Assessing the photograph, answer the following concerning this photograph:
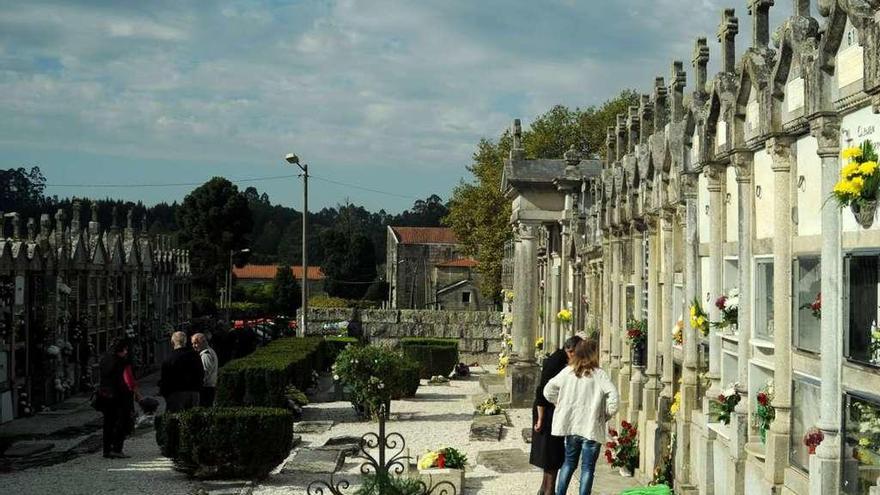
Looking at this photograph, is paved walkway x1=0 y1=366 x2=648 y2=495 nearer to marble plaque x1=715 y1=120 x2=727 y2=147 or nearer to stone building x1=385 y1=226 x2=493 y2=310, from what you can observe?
marble plaque x1=715 y1=120 x2=727 y2=147

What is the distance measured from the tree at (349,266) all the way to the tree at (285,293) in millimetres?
12474

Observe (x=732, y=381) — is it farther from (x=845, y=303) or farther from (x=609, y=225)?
(x=609, y=225)

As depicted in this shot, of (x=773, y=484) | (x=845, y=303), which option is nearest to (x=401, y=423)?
(x=773, y=484)

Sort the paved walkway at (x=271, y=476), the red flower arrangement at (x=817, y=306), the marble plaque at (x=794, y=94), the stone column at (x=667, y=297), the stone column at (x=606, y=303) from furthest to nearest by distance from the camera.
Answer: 1. the stone column at (x=606, y=303)
2. the paved walkway at (x=271, y=476)
3. the stone column at (x=667, y=297)
4. the marble plaque at (x=794, y=94)
5. the red flower arrangement at (x=817, y=306)

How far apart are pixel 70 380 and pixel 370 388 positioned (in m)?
9.50

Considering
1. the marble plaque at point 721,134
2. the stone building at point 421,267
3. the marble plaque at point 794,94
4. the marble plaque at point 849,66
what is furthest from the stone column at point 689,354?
the stone building at point 421,267

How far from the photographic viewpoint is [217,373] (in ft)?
48.8

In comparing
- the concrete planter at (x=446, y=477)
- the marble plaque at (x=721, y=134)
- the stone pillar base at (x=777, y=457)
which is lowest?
the concrete planter at (x=446, y=477)

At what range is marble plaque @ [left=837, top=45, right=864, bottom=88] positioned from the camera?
557cm

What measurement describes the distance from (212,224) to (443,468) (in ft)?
163

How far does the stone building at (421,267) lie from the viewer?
7538 centimetres

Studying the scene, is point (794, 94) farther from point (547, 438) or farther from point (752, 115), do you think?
point (547, 438)

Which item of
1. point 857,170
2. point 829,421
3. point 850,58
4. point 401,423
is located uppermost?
point 850,58

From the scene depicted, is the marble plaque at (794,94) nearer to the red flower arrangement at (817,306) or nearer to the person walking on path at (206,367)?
the red flower arrangement at (817,306)
